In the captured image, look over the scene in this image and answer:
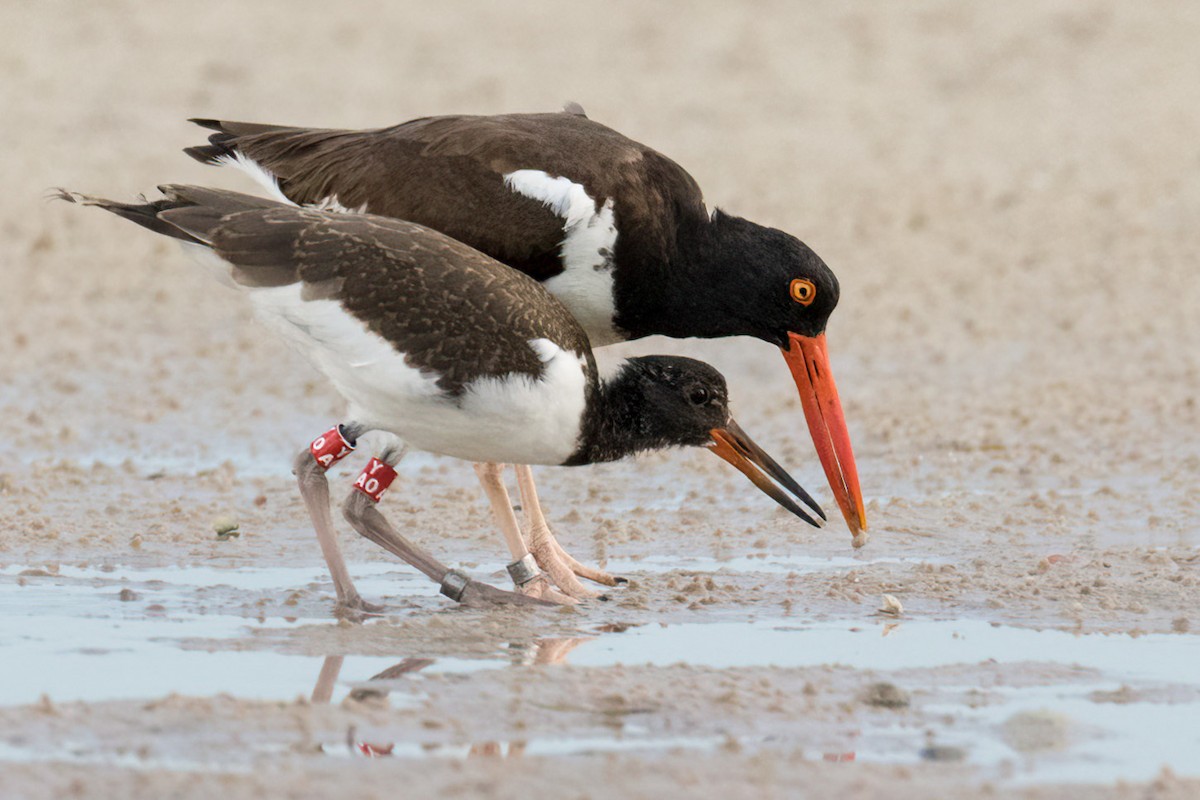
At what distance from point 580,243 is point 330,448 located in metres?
1.03

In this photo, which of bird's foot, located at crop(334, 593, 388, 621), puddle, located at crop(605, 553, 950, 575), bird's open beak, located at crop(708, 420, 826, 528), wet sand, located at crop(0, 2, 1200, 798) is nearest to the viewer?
wet sand, located at crop(0, 2, 1200, 798)

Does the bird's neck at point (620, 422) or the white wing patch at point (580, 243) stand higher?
the white wing patch at point (580, 243)

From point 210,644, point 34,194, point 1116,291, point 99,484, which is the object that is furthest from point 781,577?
point 34,194

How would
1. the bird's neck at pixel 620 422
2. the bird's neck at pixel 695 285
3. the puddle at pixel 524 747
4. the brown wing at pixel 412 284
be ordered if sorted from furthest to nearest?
the bird's neck at pixel 695 285
the bird's neck at pixel 620 422
the brown wing at pixel 412 284
the puddle at pixel 524 747

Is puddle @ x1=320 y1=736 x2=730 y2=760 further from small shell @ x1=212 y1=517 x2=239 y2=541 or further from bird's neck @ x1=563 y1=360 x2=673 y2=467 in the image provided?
small shell @ x1=212 y1=517 x2=239 y2=541

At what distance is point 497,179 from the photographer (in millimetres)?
6020

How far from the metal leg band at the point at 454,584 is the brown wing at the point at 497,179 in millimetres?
1019

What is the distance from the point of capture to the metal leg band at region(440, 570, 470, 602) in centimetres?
573

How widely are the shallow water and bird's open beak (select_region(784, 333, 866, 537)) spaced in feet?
2.89

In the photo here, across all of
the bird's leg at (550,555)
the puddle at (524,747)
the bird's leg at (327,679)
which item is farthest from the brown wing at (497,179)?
the puddle at (524,747)

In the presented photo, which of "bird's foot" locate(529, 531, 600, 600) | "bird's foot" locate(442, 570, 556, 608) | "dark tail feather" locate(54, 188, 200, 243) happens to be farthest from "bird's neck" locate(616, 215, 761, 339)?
"dark tail feather" locate(54, 188, 200, 243)

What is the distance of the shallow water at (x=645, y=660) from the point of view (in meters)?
4.17

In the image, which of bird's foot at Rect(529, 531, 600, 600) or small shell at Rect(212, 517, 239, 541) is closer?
bird's foot at Rect(529, 531, 600, 600)

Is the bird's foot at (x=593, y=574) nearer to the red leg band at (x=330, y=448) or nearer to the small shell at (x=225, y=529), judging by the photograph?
the red leg band at (x=330, y=448)
